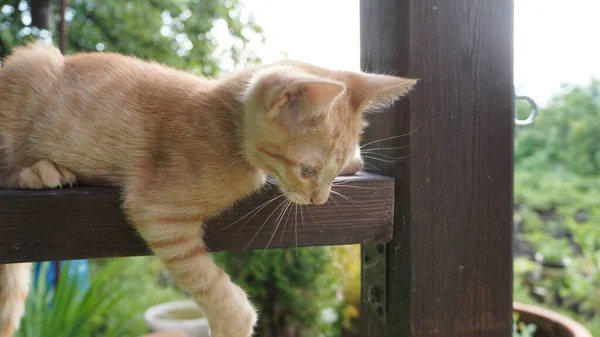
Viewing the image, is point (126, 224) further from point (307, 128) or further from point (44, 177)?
point (307, 128)

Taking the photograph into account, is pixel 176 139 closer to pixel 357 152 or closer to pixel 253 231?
pixel 253 231

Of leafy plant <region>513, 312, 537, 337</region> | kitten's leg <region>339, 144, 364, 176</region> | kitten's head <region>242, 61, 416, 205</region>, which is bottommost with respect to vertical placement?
leafy plant <region>513, 312, 537, 337</region>

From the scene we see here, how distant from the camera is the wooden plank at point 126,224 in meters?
0.81

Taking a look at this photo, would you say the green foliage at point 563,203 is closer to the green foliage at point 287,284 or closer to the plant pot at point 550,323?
the plant pot at point 550,323

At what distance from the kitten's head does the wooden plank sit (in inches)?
1.6

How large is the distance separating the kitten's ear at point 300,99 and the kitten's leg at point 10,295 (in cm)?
70

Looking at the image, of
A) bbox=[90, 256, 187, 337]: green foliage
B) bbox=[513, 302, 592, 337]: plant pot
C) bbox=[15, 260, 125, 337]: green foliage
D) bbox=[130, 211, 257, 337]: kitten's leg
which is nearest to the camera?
bbox=[130, 211, 257, 337]: kitten's leg

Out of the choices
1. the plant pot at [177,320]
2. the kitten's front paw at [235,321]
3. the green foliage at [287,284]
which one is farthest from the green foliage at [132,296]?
the kitten's front paw at [235,321]

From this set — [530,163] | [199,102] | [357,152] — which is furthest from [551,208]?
[199,102]

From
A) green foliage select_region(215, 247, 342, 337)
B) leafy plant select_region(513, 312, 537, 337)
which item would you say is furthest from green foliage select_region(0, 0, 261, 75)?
leafy plant select_region(513, 312, 537, 337)

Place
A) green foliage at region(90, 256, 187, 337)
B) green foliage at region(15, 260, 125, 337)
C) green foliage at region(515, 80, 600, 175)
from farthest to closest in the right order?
green foliage at region(515, 80, 600, 175) → green foliage at region(90, 256, 187, 337) → green foliage at region(15, 260, 125, 337)

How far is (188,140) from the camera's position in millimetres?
922

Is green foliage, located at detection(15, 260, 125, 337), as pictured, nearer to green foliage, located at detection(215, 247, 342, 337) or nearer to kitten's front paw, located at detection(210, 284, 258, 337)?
green foliage, located at detection(215, 247, 342, 337)

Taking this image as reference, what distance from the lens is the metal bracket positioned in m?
0.97
